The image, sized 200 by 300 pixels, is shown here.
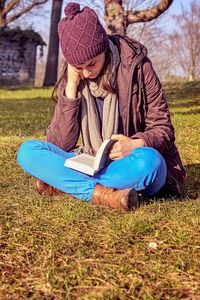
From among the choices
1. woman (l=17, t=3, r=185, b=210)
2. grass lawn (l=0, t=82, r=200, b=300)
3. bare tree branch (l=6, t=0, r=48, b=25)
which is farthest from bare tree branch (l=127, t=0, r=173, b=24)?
bare tree branch (l=6, t=0, r=48, b=25)

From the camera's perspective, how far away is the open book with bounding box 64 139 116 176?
9.50 ft

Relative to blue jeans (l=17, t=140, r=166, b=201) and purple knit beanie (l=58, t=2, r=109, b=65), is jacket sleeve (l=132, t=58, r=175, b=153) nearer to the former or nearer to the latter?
blue jeans (l=17, t=140, r=166, b=201)

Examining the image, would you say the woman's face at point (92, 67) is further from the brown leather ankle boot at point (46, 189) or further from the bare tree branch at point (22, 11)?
the bare tree branch at point (22, 11)

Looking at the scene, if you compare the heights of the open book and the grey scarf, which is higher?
the grey scarf

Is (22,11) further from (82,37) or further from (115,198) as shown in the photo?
(115,198)

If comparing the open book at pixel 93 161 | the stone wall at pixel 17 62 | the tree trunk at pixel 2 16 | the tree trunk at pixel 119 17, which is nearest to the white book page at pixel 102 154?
the open book at pixel 93 161

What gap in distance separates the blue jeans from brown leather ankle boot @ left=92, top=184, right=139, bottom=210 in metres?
0.05

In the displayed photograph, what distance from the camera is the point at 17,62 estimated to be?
24.6 m

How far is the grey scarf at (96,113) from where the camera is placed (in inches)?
120

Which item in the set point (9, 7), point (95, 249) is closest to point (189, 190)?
point (95, 249)

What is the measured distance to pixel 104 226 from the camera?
8.55 feet

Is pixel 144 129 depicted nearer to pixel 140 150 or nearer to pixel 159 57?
pixel 140 150

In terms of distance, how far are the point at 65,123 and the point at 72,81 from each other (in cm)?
23

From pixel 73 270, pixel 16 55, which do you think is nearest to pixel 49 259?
pixel 73 270
